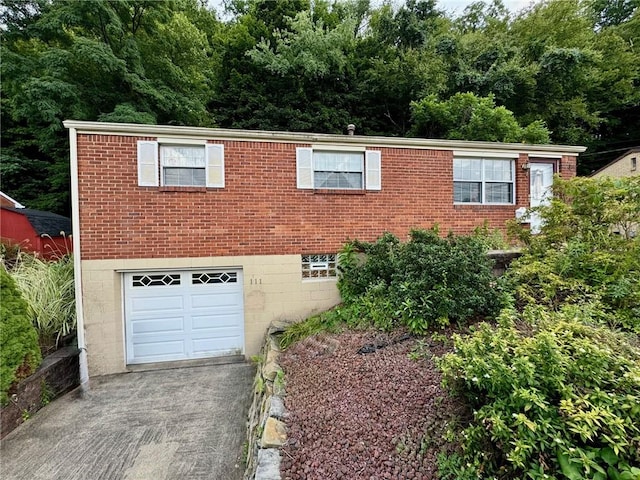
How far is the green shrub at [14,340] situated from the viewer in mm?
4115

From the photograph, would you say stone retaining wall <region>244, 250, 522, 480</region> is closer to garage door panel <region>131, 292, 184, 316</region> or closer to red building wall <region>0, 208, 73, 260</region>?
garage door panel <region>131, 292, 184, 316</region>

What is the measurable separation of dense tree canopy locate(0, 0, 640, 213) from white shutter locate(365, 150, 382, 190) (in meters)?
7.32

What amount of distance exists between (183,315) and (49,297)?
243cm

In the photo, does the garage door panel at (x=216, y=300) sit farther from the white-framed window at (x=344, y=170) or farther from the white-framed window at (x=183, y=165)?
the white-framed window at (x=344, y=170)

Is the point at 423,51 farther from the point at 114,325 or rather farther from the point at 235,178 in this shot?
the point at 114,325

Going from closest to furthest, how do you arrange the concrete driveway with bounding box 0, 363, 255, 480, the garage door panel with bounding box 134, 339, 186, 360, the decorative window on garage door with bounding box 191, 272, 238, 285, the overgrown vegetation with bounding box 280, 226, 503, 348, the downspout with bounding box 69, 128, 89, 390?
the concrete driveway with bounding box 0, 363, 255, 480 < the overgrown vegetation with bounding box 280, 226, 503, 348 < the downspout with bounding box 69, 128, 89, 390 < the garage door panel with bounding box 134, 339, 186, 360 < the decorative window on garage door with bounding box 191, 272, 238, 285

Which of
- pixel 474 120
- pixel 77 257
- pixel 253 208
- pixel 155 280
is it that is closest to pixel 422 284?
pixel 253 208

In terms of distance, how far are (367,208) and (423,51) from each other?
1049 centimetres

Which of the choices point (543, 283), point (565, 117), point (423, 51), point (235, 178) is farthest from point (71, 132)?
point (565, 117)

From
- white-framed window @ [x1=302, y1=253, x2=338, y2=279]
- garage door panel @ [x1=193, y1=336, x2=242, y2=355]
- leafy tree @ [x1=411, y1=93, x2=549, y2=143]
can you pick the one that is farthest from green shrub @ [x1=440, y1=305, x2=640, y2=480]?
leafy tree @ [x1=411, y1=93, x2=549, y2=143]

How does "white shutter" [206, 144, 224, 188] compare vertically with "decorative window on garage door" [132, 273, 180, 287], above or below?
above

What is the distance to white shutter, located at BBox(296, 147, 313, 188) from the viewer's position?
6711 mm

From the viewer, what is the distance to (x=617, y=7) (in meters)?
18.3

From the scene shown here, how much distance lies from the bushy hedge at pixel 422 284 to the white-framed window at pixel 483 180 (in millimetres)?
2385
